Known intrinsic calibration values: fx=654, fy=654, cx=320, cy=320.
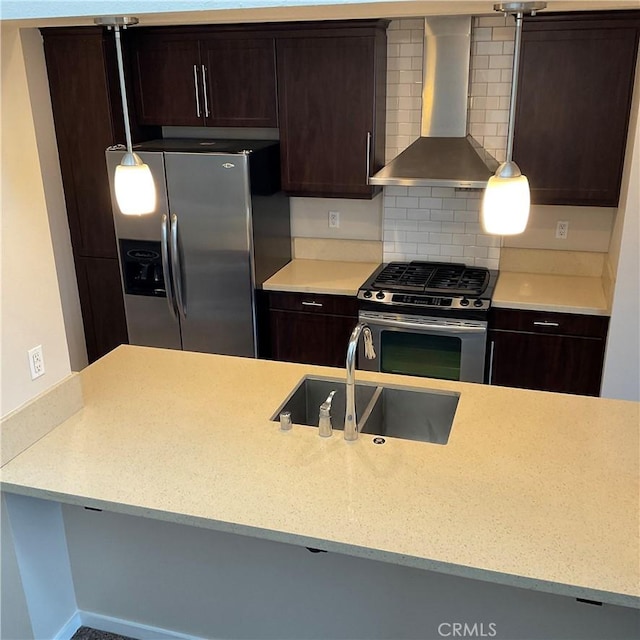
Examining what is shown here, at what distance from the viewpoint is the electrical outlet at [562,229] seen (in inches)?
151

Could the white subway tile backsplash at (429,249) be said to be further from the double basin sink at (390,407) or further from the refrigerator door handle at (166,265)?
the double basin sink at (390,407)

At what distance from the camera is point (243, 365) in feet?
9.04

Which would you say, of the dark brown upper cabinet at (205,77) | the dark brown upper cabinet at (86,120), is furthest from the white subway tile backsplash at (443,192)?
the dark brown upper cabinet at (86,120)

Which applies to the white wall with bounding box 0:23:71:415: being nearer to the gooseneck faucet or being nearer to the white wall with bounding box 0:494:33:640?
the white wall with bounding box 0:494:33:640

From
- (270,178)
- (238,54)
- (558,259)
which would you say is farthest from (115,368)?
(558,259)

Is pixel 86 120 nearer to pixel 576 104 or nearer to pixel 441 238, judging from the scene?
pixel 441 238

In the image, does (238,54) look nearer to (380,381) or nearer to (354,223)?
(354,223)

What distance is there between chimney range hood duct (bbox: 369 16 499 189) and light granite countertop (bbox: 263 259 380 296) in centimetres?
61

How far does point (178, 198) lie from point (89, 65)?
948 mm

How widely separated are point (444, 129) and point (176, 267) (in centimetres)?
172

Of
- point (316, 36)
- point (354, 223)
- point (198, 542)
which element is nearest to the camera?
point (198, 542)

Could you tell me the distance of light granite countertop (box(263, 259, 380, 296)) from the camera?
380 cm

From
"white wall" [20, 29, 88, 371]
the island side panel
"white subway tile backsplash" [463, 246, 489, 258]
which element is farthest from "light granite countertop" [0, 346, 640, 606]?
"white wall" [20, 29, 88, 371]

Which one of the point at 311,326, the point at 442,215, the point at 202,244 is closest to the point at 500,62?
the point at 442,215
